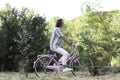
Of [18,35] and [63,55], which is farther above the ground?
[63,55]

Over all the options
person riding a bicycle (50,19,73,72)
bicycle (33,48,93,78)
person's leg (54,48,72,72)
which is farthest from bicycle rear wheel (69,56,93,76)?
person riding a bicycle (50,19,73,72)

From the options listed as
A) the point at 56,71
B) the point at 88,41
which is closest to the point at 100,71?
the point at 56,71

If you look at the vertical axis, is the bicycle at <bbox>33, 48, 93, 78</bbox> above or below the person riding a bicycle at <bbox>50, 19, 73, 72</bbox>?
below

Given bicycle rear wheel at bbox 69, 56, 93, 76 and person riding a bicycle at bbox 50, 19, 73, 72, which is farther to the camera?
bicycle rear wheel at bbox 69, 56, 93, 76

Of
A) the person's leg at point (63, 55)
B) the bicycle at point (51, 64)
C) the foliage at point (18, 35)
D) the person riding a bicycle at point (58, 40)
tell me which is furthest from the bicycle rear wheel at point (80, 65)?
the foliage at point (18, 35)

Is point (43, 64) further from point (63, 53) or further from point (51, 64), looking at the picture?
point (63, 53)

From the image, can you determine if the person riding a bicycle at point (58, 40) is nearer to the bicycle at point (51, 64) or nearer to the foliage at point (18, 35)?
the bicycle at point (51, 64)

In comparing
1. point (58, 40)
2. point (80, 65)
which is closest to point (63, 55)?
point (58, 40)

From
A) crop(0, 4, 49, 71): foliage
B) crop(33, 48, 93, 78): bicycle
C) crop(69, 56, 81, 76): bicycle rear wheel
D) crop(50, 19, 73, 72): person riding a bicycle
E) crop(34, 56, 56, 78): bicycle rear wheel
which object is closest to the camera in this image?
crop(50, 19, 73, 72): person riding a bicycle

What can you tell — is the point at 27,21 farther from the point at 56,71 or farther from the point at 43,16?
the point at 56,71

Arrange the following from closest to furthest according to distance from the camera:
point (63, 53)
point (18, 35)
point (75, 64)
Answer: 1. point (63, 53)
2. point (75, 64)
3. point (18, 35)

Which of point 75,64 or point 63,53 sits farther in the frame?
point 75,64

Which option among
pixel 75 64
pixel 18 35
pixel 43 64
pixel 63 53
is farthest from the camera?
pixel 18 35

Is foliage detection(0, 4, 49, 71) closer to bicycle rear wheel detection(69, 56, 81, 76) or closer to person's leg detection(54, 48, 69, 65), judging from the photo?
bicycle rear wheel detection(69, 56, 81, 76)
